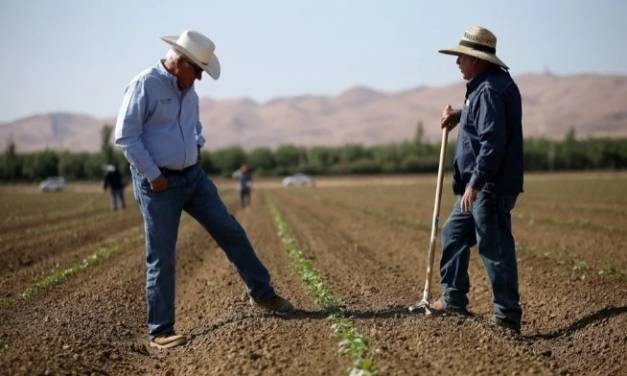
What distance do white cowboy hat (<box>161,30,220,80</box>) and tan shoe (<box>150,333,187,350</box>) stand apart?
6.84ft

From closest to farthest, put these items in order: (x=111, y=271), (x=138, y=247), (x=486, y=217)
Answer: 1. (x=486, y=217)
2. (x=111, y=271)
3. (x=138, y=247)

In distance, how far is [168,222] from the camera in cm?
535

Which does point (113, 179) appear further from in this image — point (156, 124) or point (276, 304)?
point (156, 124)

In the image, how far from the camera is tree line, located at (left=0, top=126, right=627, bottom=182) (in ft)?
296

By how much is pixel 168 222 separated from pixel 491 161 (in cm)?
259

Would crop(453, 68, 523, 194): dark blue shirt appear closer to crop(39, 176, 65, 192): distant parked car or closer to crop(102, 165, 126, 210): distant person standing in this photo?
crop(102, 165, 126, 210): distant person standing

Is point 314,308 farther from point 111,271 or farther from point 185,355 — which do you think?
point 111,271

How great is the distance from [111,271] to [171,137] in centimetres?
487

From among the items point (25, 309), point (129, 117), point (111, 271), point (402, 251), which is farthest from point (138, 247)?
point (129, 117)

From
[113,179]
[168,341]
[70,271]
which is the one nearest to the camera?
[168,341]

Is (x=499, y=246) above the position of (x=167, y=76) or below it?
below

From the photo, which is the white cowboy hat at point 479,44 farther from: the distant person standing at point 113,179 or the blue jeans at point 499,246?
the distant person standing at point 113,179

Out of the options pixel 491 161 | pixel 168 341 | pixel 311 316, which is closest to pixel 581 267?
pixel 491 161

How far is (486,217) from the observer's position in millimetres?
5465
